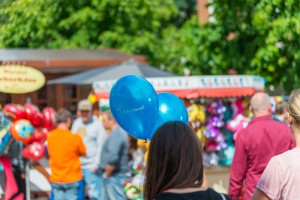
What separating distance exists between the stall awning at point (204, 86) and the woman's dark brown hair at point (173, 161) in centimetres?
755

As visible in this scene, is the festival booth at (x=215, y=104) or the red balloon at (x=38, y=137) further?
the festival booth at (x=215, y=104)

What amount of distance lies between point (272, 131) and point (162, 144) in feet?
10.1

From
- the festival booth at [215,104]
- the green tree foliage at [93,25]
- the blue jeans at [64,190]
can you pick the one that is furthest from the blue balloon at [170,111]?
the green tree foliage at [93,25]

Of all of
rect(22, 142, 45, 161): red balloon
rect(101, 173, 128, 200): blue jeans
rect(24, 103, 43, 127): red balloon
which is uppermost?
rect(24, 103, 43, 127): red balloon

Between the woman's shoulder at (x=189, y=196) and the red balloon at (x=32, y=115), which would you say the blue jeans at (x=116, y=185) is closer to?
the red balloon at (x=32, y=115)

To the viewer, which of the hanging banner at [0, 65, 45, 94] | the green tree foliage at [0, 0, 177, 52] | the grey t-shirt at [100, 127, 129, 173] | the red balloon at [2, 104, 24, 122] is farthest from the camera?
the green tree foliage at [0, 0, 177, 52]

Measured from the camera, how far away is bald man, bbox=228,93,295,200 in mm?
5977

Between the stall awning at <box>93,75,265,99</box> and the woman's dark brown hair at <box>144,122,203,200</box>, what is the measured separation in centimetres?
755

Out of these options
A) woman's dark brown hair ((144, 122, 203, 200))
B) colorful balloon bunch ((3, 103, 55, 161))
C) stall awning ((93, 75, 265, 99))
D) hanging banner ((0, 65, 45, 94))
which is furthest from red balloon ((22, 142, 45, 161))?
woman's dark brown hair ((144, 122, 203, 200))

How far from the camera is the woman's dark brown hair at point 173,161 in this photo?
9.98 feet

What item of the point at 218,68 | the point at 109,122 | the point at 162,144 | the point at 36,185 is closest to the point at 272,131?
the point at 162,144

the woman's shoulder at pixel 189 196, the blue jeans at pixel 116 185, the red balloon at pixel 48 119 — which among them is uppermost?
the woman's shoulder at pixel 189 196

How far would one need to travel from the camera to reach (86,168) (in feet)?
33.2

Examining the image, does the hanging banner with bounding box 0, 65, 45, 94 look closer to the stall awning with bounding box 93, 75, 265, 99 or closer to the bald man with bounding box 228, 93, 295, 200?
the stall awning with bounding box 93, 75, 265, 99
